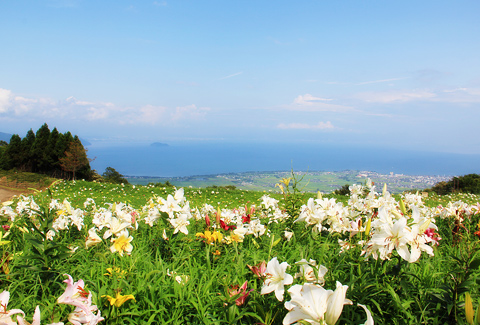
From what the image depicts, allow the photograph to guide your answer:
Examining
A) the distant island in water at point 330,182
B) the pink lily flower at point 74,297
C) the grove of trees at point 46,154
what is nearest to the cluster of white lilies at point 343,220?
the distant island in water at point 330,182

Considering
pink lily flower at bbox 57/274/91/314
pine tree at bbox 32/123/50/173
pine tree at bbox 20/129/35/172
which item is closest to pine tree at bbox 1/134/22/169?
pine tree at bbox 20/129/35/172

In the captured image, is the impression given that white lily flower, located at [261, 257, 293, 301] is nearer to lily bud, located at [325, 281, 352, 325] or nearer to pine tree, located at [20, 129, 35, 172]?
lily bud, located at [325, 281, 352, 325]

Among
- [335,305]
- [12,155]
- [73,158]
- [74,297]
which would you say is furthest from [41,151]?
[335,305]

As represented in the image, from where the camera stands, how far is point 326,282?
1.74 m

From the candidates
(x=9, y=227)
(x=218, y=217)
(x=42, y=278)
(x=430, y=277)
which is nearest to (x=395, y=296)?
(x=430, y=277)

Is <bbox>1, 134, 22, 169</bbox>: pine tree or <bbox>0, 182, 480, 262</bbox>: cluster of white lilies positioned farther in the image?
<bbox>1, 134, 22, 169</bbox>: pine tree

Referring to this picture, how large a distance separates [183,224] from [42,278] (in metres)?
1.11

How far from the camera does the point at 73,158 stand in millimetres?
21094

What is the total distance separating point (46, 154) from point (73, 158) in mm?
2992

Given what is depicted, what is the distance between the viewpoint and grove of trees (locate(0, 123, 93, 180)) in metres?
21.3

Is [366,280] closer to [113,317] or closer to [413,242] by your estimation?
[413,242]

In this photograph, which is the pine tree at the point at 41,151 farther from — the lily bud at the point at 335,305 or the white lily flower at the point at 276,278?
the lily bud at the point at 335,305

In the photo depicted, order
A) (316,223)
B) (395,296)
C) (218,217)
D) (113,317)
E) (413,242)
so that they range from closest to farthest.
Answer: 1. (413,242)
2. (395,296)
3. (113,317)
4. (316,223)
5. (218,217)

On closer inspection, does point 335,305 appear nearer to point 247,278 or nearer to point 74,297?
point 247,278
